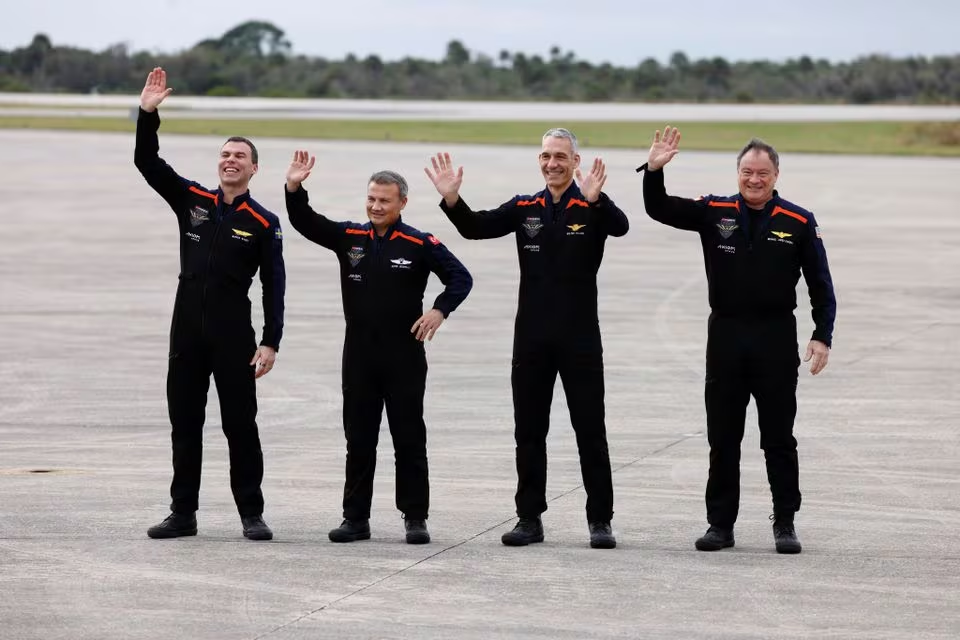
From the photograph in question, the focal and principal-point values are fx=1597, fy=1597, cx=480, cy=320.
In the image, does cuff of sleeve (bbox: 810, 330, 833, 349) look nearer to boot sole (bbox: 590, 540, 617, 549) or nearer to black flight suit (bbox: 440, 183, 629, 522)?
black flight suit (bbox: 440, 183, 629, 522)

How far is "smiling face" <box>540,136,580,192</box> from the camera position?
8.72 metres

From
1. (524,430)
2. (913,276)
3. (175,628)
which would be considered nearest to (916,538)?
(524,430)

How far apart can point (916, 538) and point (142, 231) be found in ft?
67.3

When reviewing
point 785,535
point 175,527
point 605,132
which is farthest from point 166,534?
point 605,132

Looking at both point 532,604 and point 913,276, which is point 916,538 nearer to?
point 532,604

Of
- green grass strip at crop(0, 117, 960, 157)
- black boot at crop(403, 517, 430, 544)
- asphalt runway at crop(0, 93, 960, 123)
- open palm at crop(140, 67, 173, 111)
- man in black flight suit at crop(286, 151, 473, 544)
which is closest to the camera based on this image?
black boot at crop(403, 517, 430, 544)

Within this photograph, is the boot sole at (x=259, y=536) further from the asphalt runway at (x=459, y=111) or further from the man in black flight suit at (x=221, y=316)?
the asphalt runway at (x=459, y=111)

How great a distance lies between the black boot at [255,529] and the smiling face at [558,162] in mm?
2457

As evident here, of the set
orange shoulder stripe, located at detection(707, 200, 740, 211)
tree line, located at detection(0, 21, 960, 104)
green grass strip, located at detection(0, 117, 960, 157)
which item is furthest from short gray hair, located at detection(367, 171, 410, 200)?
tree line, located at detection(0, 21, 960, 104)

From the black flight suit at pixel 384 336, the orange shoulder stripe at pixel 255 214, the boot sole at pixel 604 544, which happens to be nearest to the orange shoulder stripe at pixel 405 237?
the black flight suit at pixel 384 336

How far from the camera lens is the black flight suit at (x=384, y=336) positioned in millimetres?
8844

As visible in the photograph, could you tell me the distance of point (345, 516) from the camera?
8.89 m

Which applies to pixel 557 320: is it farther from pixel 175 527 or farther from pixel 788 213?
pixel 175 527

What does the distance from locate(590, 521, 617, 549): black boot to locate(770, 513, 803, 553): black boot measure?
0.89m
